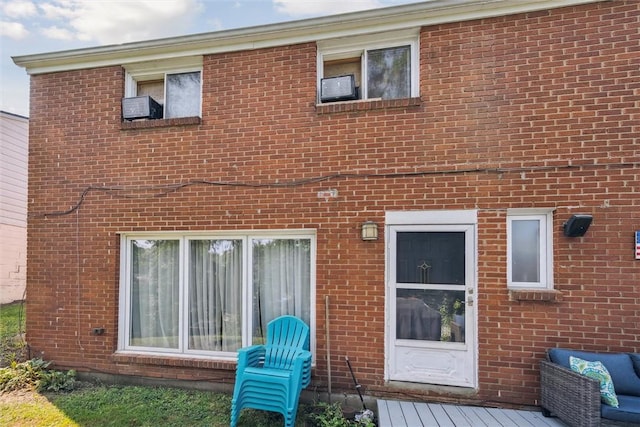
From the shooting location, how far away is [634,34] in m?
3.84

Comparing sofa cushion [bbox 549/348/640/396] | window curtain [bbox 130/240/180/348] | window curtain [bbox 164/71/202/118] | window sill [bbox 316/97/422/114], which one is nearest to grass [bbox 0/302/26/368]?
window curtain [bbox 130/240/180/348]

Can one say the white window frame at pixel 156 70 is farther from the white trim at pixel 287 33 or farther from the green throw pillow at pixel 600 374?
the green throw pillow at pixel 600 374

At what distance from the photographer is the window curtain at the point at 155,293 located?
16.4ft

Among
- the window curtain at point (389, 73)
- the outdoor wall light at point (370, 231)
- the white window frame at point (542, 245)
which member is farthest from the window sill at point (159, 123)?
the white window frame at point (542, 245)

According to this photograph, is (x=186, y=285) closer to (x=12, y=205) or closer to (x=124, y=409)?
(x=124, y=409)

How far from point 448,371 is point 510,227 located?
187 centimetres

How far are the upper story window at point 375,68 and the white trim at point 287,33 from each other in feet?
0.50

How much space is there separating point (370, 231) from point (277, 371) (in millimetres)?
1954

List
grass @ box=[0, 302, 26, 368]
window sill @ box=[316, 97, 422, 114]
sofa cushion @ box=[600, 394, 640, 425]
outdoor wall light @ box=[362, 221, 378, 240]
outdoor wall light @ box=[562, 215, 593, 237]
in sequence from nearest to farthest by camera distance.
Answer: sofa cushion @ box=[600, 394, 640, 425], outdoor wall light @ box=[562, 215, 593, 237], outdoor wall light @ box=[362, 221, 378, 240], window sill @ box=[316, 97, 422, 114], grass @ box=[0, 302, 26, 368]

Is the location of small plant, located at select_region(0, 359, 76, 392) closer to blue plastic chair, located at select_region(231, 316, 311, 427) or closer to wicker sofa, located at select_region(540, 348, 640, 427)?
blue plastic chair, located at select_region(231, 316, 311, 427)

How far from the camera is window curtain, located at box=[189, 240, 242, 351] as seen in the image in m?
4.82

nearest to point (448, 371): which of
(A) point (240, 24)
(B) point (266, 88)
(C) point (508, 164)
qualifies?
(C) point (508, 164)

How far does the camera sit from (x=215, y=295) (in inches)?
193

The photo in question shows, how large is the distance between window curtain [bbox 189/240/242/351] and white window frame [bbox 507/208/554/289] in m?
3.48
